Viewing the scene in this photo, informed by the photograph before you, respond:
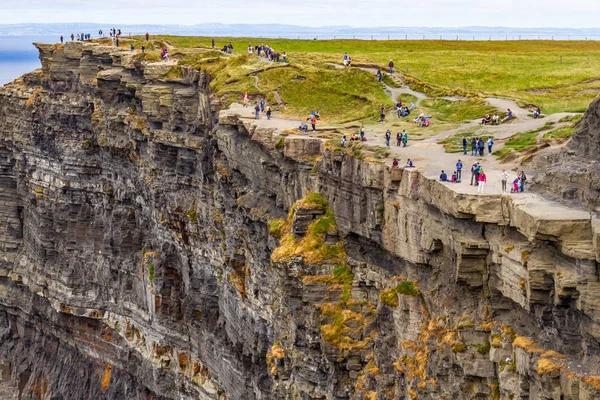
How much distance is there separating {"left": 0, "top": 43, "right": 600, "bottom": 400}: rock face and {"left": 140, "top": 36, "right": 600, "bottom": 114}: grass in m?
16.8

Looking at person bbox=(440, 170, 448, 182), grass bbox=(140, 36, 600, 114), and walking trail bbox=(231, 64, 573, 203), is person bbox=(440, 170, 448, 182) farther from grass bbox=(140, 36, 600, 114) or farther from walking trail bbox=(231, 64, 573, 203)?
grass bbox=(140, 36, 600, 114)

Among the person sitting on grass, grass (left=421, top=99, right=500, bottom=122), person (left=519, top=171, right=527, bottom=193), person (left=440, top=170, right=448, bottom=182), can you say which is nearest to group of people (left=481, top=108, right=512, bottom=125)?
the person sitting on grass

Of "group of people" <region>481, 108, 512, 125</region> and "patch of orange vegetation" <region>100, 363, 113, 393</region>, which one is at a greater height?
"group of people" <region>481, 108, 512, 125</region>

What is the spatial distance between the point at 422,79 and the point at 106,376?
4653cm

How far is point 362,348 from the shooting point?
61219 mm

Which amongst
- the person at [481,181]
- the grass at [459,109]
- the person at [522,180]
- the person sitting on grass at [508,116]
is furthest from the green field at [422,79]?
the person at [522,180]

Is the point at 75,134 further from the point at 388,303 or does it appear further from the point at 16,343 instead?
the point at 388,303

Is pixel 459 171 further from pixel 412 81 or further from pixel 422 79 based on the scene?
pixel 422 79

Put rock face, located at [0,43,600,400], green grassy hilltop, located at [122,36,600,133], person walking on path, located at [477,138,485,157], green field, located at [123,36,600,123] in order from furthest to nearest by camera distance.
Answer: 1. green field, located at [123,36,600,123]
2. green grassy hilltop, located at [122,36,600,133]
3. person walking on path, located at [477,138,485,157]
4. rock face, located at [0,43,600,400]

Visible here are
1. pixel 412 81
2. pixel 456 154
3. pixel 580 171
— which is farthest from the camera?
pixel 412 81

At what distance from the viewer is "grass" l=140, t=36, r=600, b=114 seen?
89125 mm

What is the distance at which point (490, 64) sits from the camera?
117 metres

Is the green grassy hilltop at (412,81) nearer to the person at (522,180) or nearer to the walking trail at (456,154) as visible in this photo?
the walking trail at (456,154)

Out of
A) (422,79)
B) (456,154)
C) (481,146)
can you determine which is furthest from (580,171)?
(422,79)
